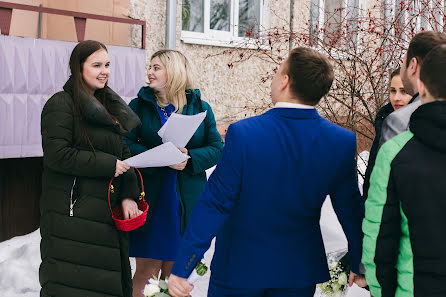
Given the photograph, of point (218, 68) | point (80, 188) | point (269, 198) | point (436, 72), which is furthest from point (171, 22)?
point (436, 72)

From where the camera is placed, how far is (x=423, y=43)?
250 centimetres

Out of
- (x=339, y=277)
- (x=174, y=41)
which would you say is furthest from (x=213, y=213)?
Result: (x=174, y=41)

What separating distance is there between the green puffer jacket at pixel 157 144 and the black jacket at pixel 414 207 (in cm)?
198

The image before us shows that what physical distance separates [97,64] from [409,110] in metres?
1.95

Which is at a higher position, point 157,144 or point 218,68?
point 218,68

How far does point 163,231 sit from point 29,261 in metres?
2.65

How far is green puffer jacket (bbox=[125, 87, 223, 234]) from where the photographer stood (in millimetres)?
4016

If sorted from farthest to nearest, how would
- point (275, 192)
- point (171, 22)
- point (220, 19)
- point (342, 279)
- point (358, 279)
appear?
point (220, 19), point (171, 22), point (342, 279), point (358, 279), point (275, 192)

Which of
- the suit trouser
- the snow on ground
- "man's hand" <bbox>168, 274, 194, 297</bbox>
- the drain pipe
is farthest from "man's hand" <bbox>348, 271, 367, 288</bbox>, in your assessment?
the drain pipe

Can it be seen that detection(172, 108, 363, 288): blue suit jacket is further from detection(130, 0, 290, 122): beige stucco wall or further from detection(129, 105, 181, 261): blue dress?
detection(130, 0, 290, 122): beige stucco wall

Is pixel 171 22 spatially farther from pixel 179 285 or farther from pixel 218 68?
pixel 179 285

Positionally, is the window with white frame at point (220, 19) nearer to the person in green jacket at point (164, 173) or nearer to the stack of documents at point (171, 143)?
the person in green jacket at point (164, 173)

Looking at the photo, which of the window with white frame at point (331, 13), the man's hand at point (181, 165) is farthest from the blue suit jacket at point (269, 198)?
the window with white frame at point (331, 13)

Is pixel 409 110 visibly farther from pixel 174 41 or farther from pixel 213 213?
pixel 174 41
